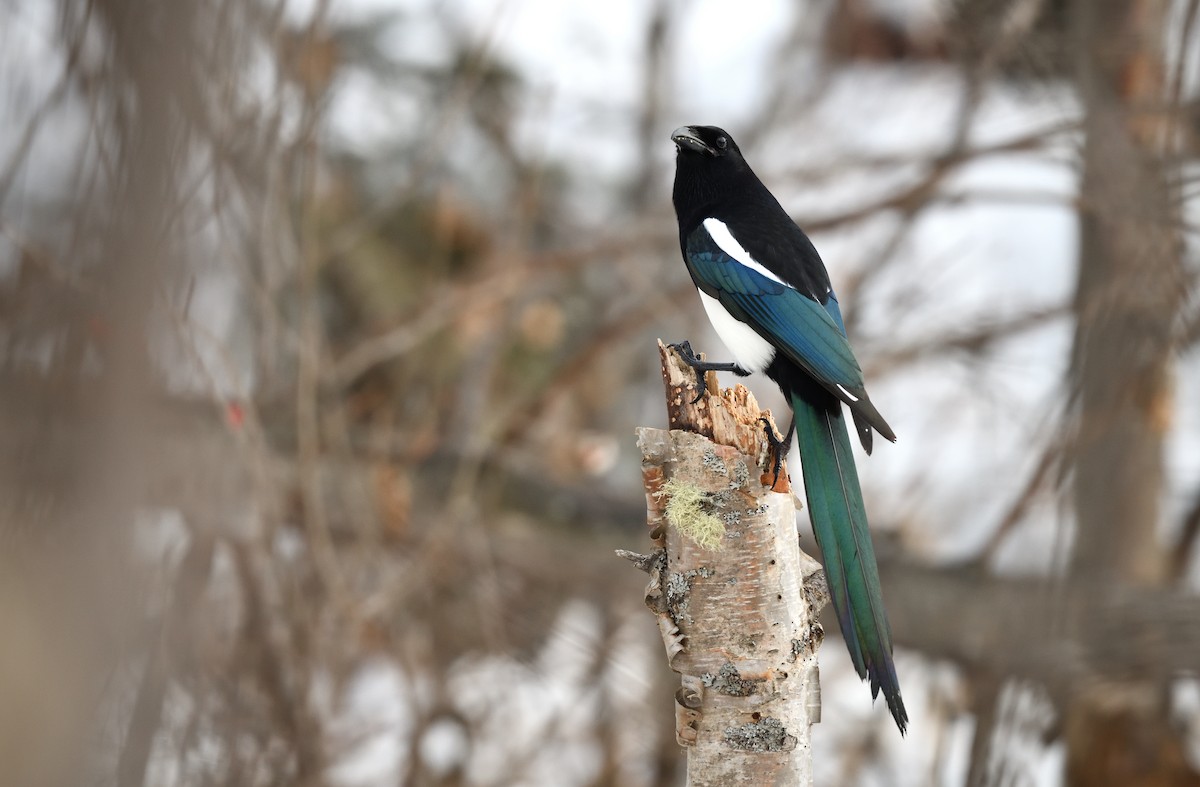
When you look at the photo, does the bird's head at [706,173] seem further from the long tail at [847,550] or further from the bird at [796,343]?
the long tail at [847,550]

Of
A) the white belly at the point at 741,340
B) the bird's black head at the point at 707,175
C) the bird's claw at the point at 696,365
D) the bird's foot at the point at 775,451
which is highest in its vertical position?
the bird's black head at the point at 707,175

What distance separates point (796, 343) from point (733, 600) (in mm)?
456

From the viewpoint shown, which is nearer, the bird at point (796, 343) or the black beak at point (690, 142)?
the bird at point (796, 343)

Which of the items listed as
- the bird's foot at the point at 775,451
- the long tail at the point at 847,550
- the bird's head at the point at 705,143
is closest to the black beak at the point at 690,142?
the bird's head at the point at 705,143

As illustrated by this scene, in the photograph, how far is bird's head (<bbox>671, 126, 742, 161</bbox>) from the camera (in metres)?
1.95

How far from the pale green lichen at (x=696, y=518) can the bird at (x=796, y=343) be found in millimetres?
102

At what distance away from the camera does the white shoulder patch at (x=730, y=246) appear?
1750 millimetres

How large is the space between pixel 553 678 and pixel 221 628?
2334 mm

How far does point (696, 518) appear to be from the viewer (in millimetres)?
1335

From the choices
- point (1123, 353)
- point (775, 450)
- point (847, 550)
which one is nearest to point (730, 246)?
point (775, 450)

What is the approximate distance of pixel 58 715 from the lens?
1.07 meters

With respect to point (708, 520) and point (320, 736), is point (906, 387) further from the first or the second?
point (708, 520)

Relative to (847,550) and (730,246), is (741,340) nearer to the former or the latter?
(730,246)

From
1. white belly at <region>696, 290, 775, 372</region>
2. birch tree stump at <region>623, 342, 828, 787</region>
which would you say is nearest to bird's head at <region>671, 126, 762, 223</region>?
white belly at <region>696, 290, 775, 372</region>
